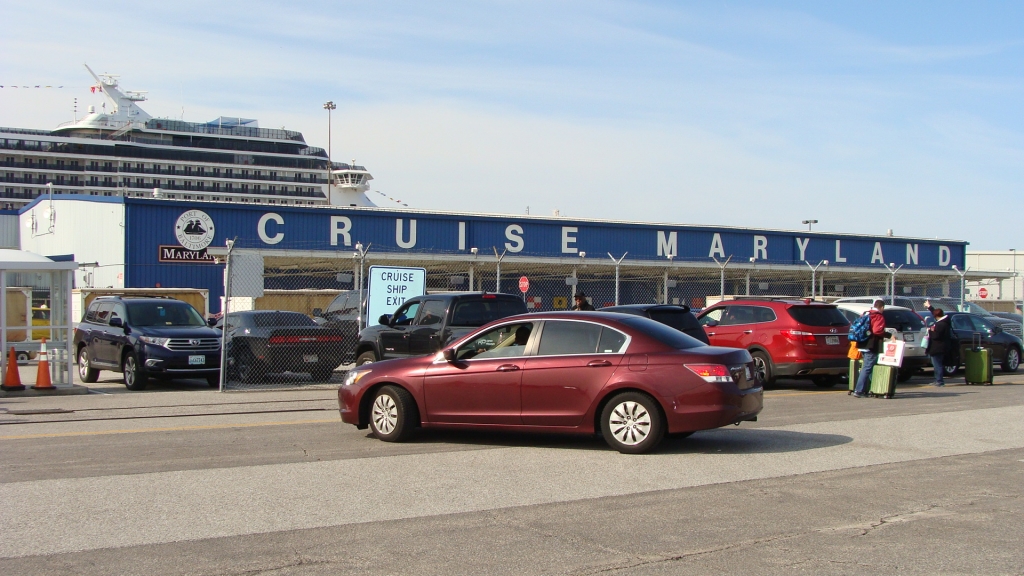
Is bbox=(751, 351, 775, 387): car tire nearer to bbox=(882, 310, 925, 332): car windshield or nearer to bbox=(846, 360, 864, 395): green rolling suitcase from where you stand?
bbox=(846, 360, 864, 395): green rolling suitcase

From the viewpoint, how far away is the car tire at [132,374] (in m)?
17.1

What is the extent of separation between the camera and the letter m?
5022 centimetres

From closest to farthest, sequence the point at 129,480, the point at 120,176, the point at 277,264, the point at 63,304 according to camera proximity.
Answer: the point at 129,480
the point at 63,304
the point at 277,264
the point at 120,176

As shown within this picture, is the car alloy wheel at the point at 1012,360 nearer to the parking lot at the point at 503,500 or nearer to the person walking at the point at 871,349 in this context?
the person walking at the point at 871,349

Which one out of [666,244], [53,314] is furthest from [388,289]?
[666,244]

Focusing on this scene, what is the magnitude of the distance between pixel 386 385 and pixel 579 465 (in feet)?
8.70

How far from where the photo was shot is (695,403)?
921cm

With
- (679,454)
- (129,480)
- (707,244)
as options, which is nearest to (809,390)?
(679,454)

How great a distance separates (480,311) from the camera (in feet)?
54.1

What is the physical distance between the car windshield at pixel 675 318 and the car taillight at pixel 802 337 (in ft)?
8.07

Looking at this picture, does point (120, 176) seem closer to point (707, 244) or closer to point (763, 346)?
point (707, 244)

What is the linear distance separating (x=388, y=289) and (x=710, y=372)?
11.6 metres

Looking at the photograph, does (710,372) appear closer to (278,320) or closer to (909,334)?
(278,320)

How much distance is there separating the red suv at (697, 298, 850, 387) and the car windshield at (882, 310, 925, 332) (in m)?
2.34
